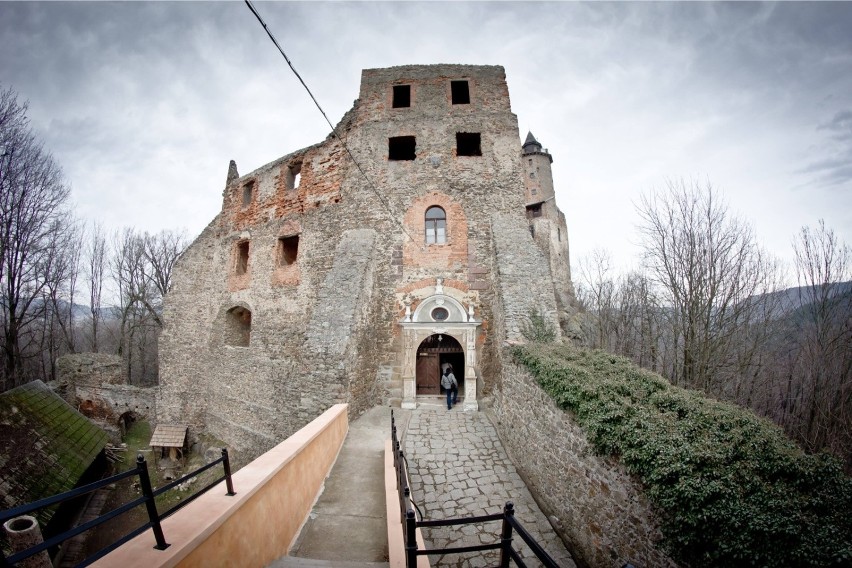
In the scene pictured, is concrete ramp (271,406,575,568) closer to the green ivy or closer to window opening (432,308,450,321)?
the green ivy

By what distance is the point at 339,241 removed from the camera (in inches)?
466

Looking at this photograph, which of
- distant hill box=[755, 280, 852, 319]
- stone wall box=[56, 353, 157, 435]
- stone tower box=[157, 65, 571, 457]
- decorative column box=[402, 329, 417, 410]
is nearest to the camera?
stone tower box=[157, 65, 571, 457]

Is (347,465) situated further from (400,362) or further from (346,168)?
(346,168)

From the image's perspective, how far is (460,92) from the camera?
1339cm

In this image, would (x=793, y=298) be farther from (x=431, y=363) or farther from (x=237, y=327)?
(x=237, y=327)

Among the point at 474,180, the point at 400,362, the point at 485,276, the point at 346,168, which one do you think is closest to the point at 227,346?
the point at 400,362

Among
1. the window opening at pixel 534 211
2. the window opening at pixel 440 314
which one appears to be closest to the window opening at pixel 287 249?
the window opening at pixel 440 314

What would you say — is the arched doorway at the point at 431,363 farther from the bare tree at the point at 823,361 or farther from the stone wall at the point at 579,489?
the bare tree at the point at 823,361

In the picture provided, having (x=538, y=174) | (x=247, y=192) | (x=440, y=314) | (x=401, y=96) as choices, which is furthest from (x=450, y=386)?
(x=538, y=174)

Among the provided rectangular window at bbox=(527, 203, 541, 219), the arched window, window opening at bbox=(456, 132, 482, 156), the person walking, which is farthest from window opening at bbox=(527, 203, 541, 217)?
the person walking

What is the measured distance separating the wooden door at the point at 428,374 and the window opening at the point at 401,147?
7590mm

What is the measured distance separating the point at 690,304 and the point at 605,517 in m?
9.59

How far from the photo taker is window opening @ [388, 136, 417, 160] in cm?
1277

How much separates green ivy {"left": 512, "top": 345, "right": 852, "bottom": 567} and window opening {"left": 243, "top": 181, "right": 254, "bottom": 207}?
612 inches
